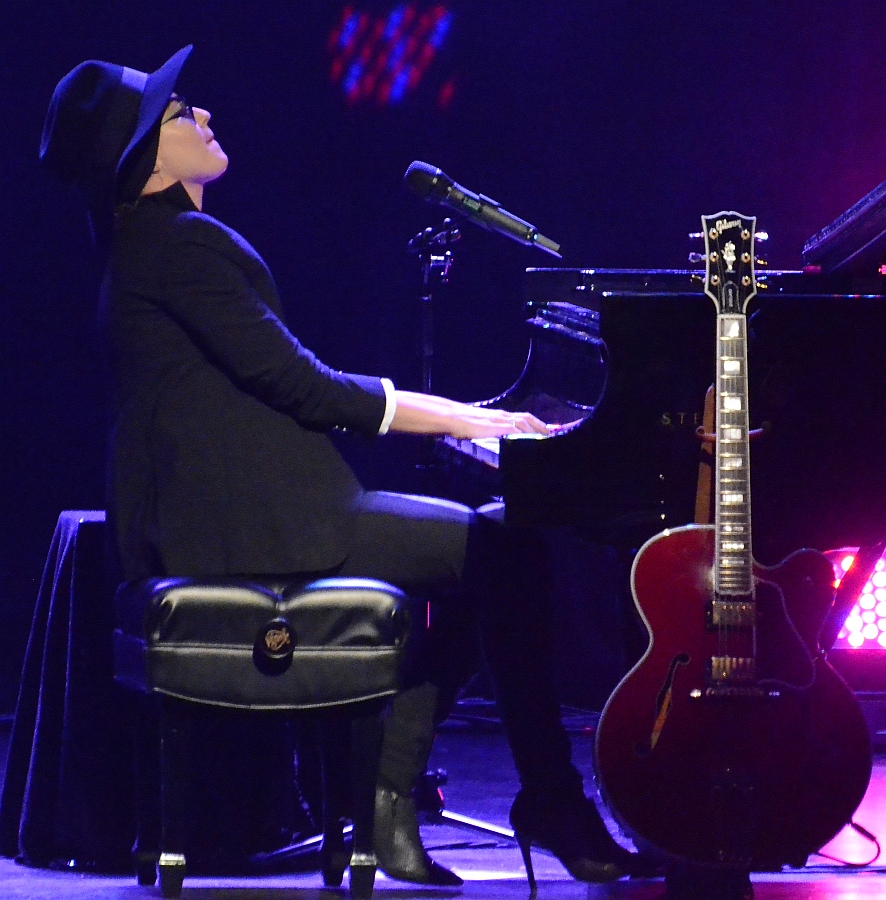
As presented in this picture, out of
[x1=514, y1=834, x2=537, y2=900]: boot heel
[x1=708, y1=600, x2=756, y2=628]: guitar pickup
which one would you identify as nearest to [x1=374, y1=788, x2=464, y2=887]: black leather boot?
[x1=514, y1=834, x2=537, y2=900]: boot heel

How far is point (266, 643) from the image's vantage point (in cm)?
276

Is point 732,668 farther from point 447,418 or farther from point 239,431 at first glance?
point 239,431

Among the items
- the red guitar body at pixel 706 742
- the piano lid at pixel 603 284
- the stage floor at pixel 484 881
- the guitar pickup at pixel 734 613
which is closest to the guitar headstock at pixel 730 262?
the red guitar body at pixel 706 742

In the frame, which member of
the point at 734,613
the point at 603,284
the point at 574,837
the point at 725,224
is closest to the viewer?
the point at 734,613

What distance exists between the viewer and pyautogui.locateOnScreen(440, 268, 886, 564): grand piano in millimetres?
2818

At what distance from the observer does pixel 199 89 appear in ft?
16.4

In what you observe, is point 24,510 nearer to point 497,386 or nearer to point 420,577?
point 497,386

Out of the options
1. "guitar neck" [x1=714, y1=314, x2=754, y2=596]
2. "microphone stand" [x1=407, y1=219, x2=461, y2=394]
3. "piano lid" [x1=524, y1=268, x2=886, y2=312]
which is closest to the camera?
"guitar neck" [x1=714, y1=314, x2=754, y2=596]

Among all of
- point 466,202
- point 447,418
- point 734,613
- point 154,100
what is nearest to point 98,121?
point 154,100

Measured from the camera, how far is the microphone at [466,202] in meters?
3.24

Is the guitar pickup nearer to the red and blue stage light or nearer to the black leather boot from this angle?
the black leather boot

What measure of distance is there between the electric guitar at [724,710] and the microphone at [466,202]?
0.58 meters

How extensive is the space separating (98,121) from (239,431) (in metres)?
0.68

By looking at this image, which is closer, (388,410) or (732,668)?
(732,668)
